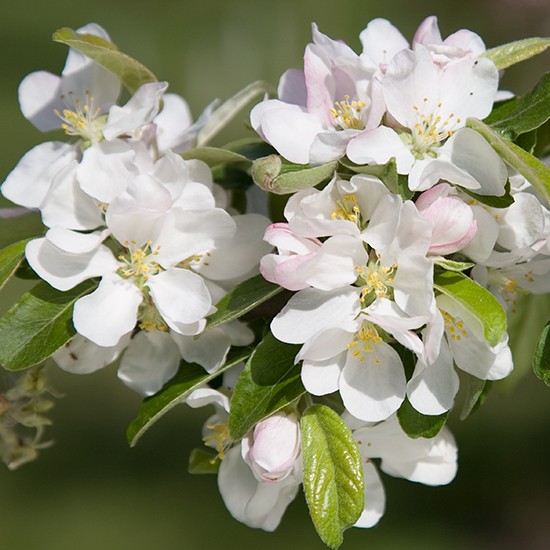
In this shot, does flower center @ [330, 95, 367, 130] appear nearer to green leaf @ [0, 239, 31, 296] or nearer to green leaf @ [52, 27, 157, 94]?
green leaf @ [52, 27, 157, 94]

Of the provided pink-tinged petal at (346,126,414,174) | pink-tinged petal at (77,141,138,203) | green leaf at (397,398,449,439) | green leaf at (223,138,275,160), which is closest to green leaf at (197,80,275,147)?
green leaf at (223,138,275,160)

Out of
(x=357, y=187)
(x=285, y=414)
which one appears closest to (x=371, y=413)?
(x=285, y=414)

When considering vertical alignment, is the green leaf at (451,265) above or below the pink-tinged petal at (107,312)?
above

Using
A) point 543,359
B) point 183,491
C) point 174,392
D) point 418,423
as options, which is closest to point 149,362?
point 174,392

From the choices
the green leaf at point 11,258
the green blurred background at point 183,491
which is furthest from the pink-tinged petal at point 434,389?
the green blurred background at point 183,491

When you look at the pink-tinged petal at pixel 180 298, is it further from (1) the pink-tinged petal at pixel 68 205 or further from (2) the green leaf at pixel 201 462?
(2) the green leaf at pixel 201 462

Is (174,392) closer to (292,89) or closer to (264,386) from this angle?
(264,386)

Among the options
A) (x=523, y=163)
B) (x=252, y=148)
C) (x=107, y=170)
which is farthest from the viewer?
(x=252, y=148)
